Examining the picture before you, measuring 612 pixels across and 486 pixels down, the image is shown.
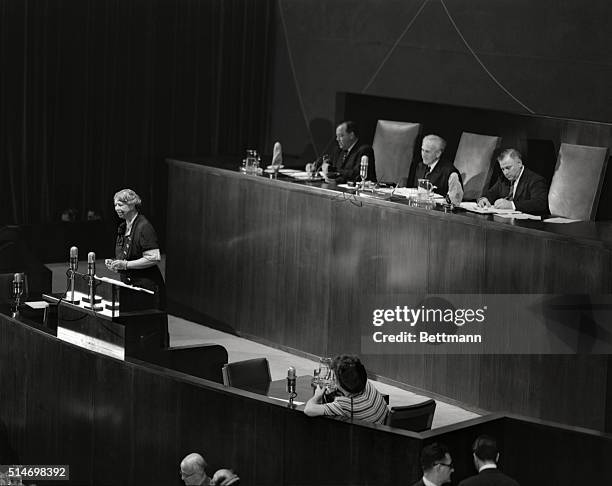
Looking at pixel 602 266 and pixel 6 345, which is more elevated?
pixel 602 266

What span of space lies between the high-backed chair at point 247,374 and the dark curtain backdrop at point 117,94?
5216mm

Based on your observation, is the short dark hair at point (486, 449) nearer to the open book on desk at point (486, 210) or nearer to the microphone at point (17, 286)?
the open book on desk at point (486, 210)

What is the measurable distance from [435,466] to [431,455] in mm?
47

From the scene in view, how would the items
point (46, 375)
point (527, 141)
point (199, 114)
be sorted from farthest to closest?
point (199, 114), point (527, 141), point (46, 375)

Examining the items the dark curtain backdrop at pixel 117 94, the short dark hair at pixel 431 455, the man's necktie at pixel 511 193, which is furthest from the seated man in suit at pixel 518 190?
the dark curtain backdrop at pixel 117 94

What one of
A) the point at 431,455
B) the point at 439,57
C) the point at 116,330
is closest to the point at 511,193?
the point at 439,57

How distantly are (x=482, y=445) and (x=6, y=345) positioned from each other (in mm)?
3075

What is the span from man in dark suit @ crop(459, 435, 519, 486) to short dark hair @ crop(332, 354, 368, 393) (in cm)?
59

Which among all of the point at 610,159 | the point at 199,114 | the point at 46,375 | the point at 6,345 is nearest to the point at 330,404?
the point at 46,375

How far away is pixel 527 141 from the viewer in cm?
956

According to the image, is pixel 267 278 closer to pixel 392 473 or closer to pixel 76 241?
pixel 76 241

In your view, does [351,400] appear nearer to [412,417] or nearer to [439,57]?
[412,417]

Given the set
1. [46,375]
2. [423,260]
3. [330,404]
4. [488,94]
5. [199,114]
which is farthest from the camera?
[199,114]

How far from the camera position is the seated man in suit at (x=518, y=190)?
8.05 m
